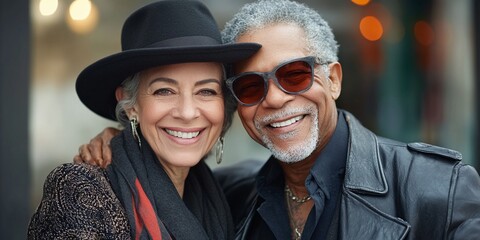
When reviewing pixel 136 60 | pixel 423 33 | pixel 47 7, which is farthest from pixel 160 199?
pixel 423 33

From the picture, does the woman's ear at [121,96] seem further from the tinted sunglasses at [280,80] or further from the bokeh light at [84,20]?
the bokeh light at [84,20]

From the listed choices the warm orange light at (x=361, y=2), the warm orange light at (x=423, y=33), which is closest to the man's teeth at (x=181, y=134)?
the warm orange light at (x=361, y=2)

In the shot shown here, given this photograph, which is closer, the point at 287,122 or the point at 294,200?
the point at 287,122

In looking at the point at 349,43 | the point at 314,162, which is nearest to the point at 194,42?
the point at 314,162

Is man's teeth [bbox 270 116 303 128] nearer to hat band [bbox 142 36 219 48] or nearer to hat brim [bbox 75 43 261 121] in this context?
hat brim [bbox 75 43 261 121]

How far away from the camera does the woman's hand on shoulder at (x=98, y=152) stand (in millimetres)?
3100

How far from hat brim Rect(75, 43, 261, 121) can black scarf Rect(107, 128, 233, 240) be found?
0.78ft

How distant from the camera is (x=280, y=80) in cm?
315

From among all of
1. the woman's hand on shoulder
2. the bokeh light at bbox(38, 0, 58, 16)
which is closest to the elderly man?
the woman's hand on shoulder

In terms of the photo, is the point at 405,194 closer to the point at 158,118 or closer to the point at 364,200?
the point at 364,200

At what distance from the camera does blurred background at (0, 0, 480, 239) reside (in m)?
5.03

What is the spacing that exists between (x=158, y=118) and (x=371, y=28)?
14.0ft

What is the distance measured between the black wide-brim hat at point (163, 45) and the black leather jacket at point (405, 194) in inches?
28.2

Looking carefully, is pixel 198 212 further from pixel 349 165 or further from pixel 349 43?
pixel 349 43
